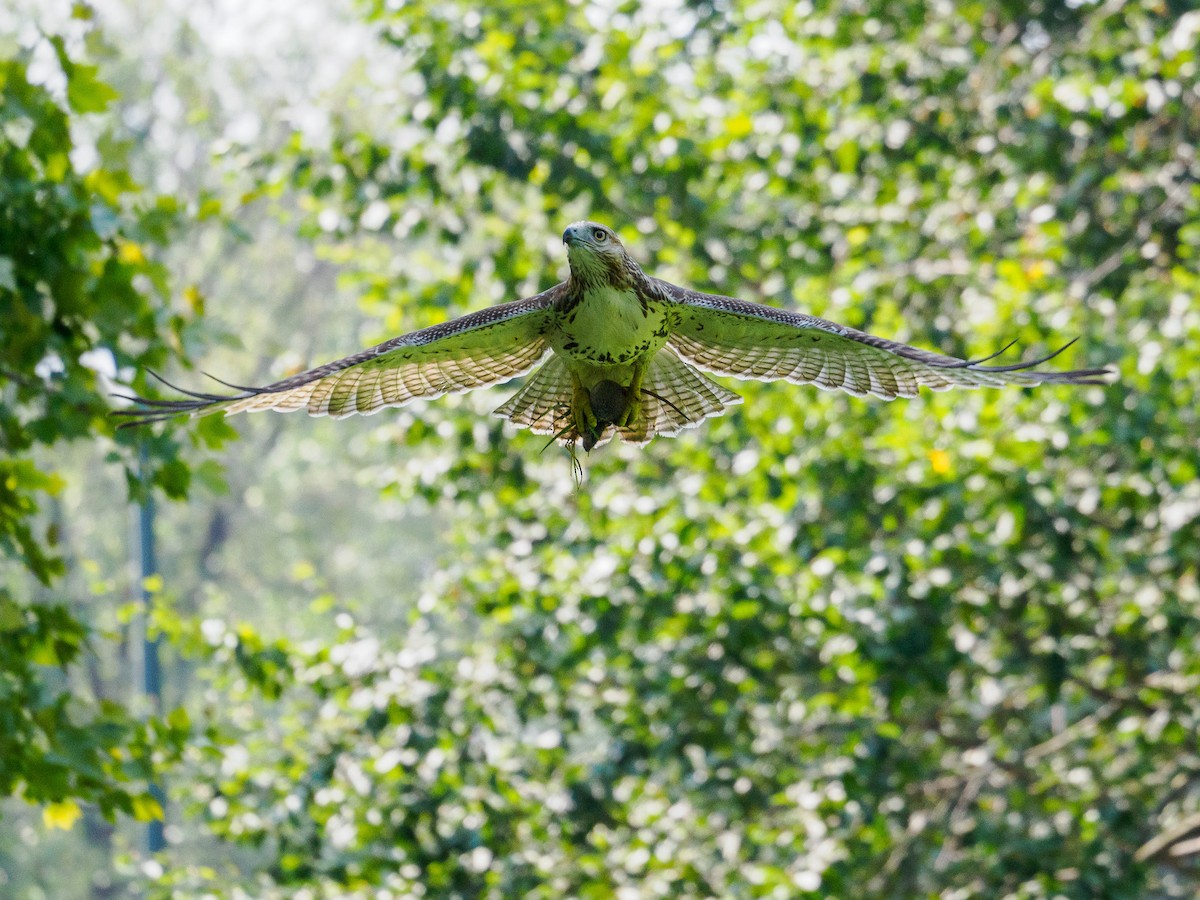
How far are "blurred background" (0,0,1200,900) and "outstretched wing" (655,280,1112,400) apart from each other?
67.6 inches

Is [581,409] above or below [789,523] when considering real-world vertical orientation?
below

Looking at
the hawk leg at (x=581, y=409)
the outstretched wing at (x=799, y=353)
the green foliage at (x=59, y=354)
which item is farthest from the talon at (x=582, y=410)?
the green foliage at (x=59, y=354)

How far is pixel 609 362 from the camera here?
3.65m

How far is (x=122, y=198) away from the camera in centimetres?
502

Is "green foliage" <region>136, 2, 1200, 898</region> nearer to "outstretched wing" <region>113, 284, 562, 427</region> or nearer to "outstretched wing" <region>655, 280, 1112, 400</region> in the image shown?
"outstretched wing" <region>655, 280, 1112, 400</region>

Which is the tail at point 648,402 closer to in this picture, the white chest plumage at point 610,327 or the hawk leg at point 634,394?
the hawk leg at point 634,394

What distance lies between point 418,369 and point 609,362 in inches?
25.8

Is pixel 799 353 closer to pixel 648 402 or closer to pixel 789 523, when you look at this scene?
pixel 648 402

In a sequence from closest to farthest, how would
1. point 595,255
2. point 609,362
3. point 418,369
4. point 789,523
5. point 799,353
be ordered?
point 595,255
point 609,362
point 418,369
point 799,353
point 789,523

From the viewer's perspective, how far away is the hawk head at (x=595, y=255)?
3.48 meters

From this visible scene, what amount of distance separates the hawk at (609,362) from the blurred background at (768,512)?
3.78ft

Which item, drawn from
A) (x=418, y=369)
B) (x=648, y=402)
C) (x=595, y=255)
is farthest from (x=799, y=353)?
(x=418, y=369)

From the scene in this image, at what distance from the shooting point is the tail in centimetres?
395

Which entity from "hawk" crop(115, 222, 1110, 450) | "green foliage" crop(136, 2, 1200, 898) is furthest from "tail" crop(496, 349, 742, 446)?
"green foliage" crop(136, 2, 1200, 898)
